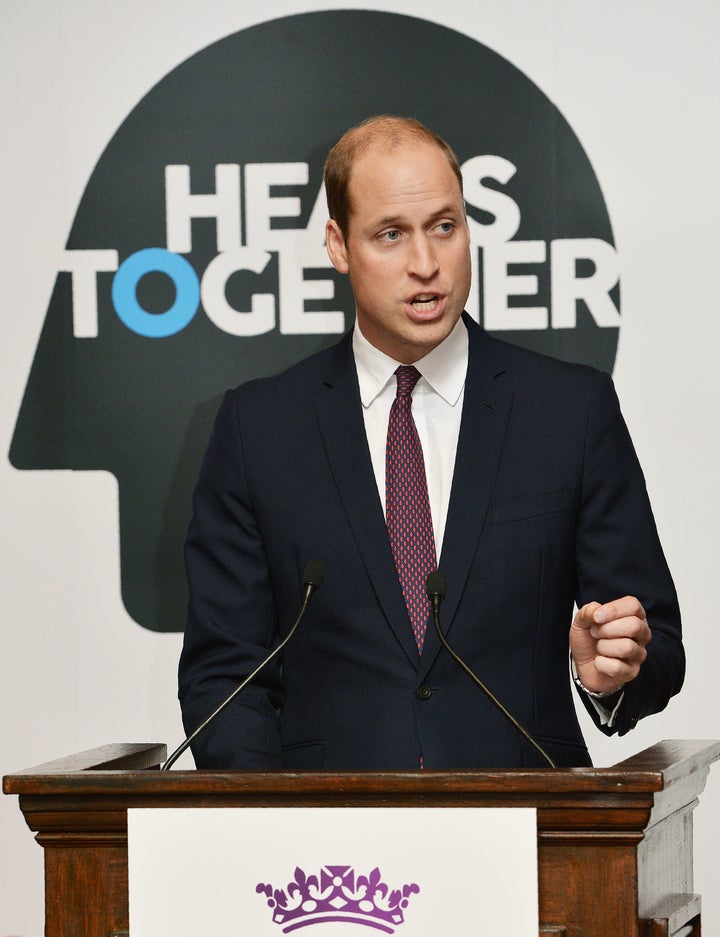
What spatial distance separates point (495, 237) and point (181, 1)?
92cm

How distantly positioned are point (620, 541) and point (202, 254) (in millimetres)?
1593

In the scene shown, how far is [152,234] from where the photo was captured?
3.27 meters

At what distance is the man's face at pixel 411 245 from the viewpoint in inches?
81.7

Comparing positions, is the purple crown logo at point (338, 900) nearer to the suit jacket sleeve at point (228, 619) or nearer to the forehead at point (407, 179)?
the suit jacket sleeve at point (228, 619)

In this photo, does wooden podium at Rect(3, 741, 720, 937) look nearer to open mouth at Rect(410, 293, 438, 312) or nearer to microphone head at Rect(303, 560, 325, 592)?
microphone head at Rect(303, 560, 325, 592)

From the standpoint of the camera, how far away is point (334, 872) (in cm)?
138

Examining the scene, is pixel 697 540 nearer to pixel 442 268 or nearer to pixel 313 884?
pixel 442 268

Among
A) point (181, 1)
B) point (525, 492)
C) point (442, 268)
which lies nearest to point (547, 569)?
point (525, 492)

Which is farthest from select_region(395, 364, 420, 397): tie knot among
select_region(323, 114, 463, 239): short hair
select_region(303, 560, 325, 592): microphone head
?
select_region(303, 560, 325, 592): microphone head

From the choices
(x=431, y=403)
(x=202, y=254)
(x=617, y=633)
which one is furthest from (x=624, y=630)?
(x=202, y=254)

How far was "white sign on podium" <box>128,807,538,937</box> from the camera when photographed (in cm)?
136

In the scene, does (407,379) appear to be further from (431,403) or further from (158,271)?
(158,271)

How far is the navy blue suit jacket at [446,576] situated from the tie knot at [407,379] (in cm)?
7

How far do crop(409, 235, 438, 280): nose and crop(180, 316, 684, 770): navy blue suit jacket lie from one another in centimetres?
16
